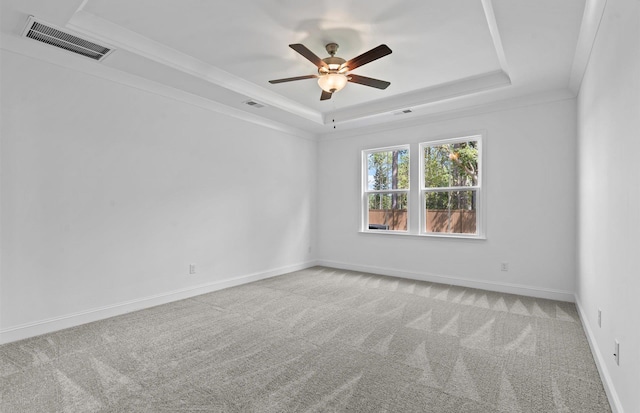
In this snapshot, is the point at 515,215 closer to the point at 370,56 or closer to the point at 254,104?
the point at 370,56

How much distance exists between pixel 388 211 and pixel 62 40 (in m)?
4.91

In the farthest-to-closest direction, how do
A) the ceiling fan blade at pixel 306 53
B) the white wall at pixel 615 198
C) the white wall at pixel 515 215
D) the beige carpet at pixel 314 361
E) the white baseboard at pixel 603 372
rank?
the white wall at pixel 515 215, the ceiling fan blade at pixel 306 53, the beige carpet at pixel 314 361, the white baseboard at pixel 603 372, the white wall at pixel 615 198

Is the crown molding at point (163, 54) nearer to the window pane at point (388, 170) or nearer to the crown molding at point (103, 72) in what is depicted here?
the crown molding at point (103, 72)

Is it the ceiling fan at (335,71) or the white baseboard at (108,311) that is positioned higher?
the ceiling fan at (335,71)

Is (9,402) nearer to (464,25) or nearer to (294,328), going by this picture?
(294,328)

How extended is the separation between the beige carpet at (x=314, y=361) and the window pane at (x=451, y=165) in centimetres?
195

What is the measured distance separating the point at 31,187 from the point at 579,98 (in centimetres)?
595

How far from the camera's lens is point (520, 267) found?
434cm

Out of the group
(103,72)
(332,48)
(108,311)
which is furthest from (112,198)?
(332,48)

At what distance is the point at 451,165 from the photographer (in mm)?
5074

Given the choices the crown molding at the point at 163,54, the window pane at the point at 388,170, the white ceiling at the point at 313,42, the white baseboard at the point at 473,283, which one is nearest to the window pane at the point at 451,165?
the window pane at the point at 388,170

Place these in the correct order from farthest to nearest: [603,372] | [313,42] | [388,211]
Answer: [388,211] → [313,42] → [603,372]

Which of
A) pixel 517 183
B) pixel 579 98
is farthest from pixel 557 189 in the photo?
pixel 579 98

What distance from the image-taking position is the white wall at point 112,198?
114 inches
